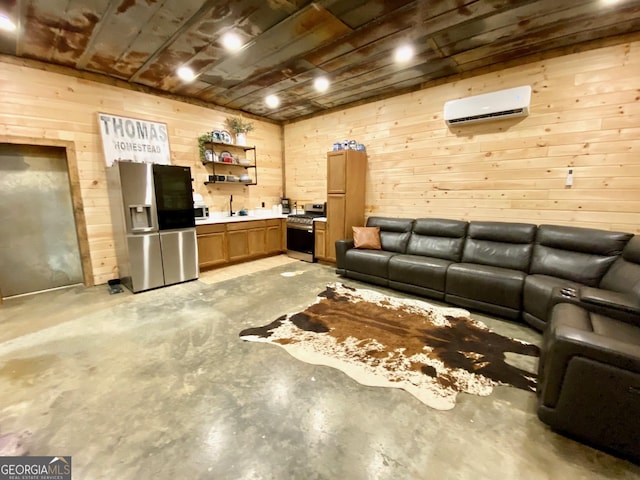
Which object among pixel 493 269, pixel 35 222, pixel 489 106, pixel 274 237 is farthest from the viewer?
pixel 274 237

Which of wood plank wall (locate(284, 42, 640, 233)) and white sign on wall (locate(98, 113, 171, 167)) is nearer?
wood plank wall (locate(284, 42, 640, 233))

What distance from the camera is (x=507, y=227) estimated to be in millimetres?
3418

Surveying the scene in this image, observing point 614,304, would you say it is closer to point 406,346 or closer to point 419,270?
point 406,346

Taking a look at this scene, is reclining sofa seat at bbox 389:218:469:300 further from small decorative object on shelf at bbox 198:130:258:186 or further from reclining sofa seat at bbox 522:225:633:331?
small decorative object on shelf at bbox 198:130:258:186

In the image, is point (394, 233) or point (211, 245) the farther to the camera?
point (211, 245)

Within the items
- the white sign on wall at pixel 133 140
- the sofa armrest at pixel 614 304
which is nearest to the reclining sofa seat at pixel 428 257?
the sofa armrest at pixel 614 304

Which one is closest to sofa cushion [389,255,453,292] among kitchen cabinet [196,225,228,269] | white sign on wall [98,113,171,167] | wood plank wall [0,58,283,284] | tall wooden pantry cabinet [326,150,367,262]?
tall wooden pantry cabinet [326,150,367,262]

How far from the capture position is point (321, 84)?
4.11 meters

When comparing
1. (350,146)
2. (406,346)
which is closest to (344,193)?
(350,146)

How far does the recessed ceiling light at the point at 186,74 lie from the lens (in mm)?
3609

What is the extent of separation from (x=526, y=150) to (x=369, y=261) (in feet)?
7.93

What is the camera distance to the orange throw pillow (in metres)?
4.36

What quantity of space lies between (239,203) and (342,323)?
3731mm

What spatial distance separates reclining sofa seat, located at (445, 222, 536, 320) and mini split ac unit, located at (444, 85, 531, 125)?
138 cm
